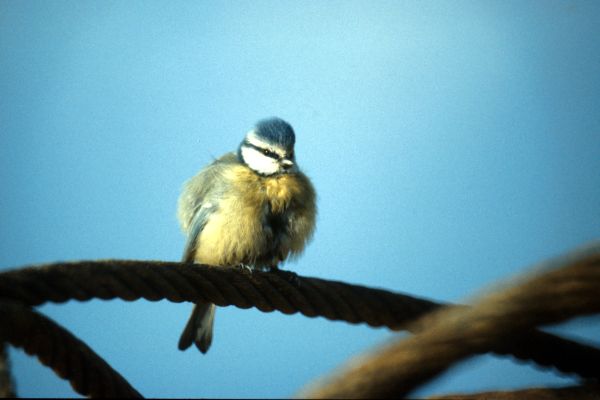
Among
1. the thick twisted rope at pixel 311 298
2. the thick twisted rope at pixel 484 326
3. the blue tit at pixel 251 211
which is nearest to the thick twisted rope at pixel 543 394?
the thick twisted rope at pixel 311 298

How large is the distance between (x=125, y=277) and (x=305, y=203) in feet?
2.79

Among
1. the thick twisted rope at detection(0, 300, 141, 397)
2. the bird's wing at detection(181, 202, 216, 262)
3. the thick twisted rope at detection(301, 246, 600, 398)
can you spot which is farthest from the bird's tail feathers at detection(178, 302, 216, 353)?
the thick twisted rope at detection(301, 246, 600, 398)

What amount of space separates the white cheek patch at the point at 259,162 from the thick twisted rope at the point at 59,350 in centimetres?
95

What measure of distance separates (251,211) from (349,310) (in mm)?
607

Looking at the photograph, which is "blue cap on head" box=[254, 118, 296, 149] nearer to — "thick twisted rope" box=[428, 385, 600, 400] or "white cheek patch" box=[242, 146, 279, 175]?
"white cheek patch" box=[242, 146, 279, 175]

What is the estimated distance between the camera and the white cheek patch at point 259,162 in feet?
4.70

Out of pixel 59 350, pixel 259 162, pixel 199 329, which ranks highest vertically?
pixel 259 162

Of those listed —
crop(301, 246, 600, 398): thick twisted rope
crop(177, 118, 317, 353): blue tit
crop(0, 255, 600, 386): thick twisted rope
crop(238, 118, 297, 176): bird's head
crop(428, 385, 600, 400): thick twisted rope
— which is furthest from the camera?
crop(238, 118, 297, 176): bird's head

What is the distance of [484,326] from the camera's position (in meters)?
0.39

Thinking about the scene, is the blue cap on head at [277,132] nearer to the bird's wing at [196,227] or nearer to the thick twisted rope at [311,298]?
the bird's wing at [196,227]

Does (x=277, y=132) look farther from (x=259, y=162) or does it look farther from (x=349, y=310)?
(x=349, y=310)

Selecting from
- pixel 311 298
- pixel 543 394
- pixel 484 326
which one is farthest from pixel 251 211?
pixel 484 326

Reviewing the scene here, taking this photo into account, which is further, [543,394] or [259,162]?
[259,162]

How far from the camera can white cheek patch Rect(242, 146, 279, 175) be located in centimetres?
143
